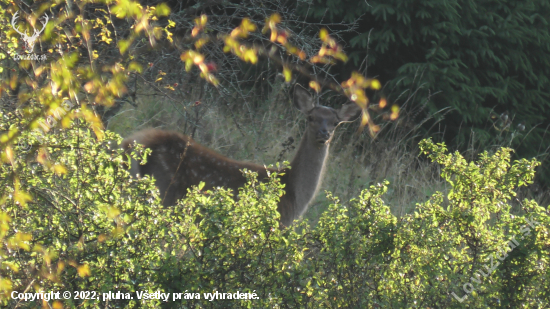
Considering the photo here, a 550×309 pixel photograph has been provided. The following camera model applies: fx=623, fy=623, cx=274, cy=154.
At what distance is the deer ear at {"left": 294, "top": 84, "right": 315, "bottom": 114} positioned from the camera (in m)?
6.74

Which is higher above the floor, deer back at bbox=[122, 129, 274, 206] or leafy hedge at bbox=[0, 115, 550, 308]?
deer back at bbox=[122, 129, 274, 206]

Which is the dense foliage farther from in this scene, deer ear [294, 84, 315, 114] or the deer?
the deer

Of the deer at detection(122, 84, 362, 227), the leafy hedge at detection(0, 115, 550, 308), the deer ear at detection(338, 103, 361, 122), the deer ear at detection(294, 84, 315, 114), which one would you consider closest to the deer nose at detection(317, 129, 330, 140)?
the deer at detection(122, 84, 362, 227)

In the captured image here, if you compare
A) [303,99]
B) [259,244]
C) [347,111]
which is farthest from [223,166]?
[259,244]

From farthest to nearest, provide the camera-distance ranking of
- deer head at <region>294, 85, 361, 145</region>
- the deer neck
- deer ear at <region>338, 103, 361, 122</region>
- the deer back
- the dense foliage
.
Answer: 1. the dense foliage
2. deer ear at <region>338, 103, 361, 122</region>
3. deer head at <region>294, 85, 361, 145</region>
4. the deer neck
5. the deer back

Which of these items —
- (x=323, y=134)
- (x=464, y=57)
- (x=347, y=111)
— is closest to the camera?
(x=323, y=134)

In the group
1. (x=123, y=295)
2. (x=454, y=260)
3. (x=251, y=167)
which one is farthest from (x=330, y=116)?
(x=123, y=295)

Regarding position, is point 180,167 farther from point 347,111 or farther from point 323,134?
point 347,111

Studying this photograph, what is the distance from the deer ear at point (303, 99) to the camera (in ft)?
22.1

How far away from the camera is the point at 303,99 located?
6840mm

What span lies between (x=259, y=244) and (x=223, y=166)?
2532mm

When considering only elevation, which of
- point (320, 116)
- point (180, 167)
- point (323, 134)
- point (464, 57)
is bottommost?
point (180, 167)

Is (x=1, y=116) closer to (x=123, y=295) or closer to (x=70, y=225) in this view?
(x=70, y=225)

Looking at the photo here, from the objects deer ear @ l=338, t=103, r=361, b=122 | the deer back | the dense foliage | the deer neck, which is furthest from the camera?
the dense foliage
